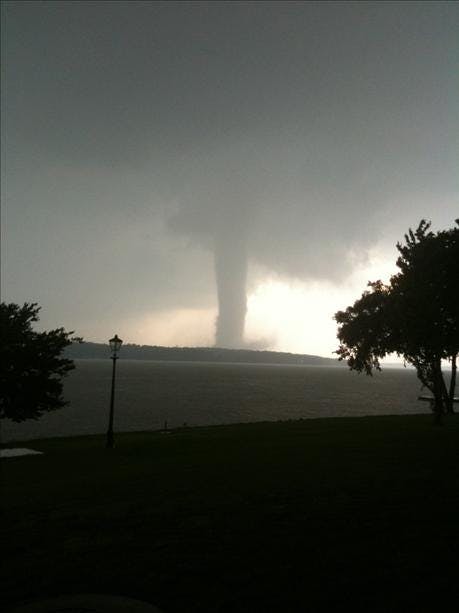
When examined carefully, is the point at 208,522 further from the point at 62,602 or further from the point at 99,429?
the point at 99,429

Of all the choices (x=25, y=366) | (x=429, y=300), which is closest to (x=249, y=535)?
(x=429, y=300)

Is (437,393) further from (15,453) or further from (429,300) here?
(15,453)

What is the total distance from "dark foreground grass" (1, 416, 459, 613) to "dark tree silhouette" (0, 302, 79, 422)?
11325mm

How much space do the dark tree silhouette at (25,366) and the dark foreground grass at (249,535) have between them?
446 inches

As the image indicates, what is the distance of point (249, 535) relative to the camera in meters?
6.76

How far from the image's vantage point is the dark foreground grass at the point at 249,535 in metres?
4.97

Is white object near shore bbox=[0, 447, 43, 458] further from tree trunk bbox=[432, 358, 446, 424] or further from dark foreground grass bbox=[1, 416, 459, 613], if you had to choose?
tree trunk bbox=[432, 358, 446, 424]

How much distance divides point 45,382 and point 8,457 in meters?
4.95

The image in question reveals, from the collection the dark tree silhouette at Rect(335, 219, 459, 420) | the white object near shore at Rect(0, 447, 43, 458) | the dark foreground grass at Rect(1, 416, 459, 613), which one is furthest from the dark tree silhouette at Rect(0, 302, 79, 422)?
the dark tree silhouette at Rect(335, 219, 459, 420)

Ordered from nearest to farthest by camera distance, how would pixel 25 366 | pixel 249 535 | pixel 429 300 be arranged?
pixel 249 535 → pixel 429 300 → pixel 25 366

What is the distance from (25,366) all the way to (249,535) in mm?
21145

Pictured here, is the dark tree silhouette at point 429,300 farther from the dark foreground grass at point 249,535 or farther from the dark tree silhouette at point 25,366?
the dark tree silhouette at point 25,366

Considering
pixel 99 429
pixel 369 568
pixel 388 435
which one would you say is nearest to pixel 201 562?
pixel 369 568

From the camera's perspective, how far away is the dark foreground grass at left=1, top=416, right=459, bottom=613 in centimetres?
497
